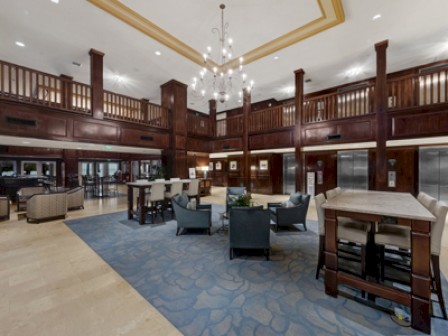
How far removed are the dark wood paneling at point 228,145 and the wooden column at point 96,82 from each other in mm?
4831

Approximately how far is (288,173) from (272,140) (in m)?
3.15

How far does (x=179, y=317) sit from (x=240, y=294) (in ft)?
2.33

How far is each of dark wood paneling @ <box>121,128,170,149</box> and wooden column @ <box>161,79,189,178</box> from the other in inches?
12.4

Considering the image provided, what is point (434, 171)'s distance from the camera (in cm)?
662

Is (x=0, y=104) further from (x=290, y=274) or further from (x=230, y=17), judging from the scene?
(x=290, y=274)

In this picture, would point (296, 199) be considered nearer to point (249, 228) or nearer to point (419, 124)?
point (249, 228)

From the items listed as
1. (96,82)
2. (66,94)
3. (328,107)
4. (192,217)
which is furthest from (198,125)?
(192,217)

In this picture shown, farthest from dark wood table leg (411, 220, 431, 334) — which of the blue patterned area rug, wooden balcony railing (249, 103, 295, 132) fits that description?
wooden balcony railing (249, 103, 295, 132)

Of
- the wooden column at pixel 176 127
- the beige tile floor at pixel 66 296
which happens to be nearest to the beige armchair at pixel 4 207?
the beige tile floor at pixel 66 296

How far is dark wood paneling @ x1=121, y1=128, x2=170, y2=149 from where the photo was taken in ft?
20.8

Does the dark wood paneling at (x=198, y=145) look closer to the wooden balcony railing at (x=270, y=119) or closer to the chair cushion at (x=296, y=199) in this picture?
the wooden balcony railing at (x=270, y=119)

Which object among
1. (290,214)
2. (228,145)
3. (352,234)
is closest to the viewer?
(352,234)

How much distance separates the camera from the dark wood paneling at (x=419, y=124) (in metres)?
4.72

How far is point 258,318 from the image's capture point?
186 centimetres
